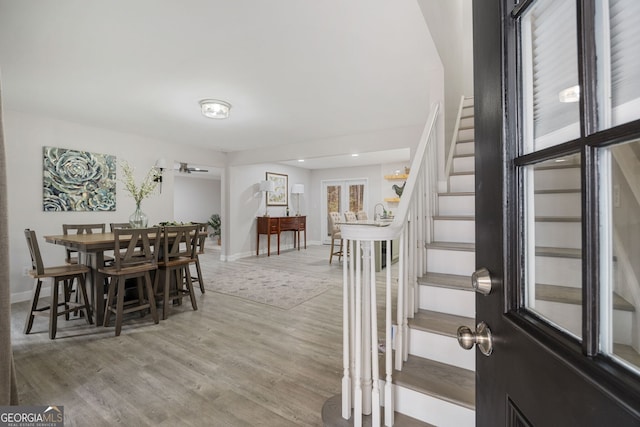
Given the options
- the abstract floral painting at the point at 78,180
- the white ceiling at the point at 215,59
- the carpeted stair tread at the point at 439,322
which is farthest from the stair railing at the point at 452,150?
the abstract floral painting at the point at 78,180

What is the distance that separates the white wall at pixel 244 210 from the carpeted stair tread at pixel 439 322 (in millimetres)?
5158

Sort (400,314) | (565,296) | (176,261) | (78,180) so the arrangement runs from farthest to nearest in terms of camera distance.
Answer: (78,180) < (176,261) < (400,314) < (565,296)

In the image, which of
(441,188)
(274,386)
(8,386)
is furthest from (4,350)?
(441,188)

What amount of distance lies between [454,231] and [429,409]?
124 cm

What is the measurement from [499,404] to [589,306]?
0.32 meters

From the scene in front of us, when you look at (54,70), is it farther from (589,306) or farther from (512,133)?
(589,306)

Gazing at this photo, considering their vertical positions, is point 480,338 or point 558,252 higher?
point 558,252

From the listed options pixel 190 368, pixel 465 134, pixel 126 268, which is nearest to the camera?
pixel 190 368

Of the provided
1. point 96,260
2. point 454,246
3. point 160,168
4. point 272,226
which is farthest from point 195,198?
point 454,246

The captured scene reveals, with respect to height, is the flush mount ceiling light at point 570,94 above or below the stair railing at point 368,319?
above

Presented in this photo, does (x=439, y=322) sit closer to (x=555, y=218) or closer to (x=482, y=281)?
(x=482, y=281)

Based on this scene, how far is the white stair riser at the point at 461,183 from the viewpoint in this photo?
7.92 ft

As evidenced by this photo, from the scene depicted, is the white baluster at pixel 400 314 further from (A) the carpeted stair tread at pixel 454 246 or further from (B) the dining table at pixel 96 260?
(B) the dining table at pixel 96 260

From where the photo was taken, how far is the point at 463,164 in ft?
8.86
